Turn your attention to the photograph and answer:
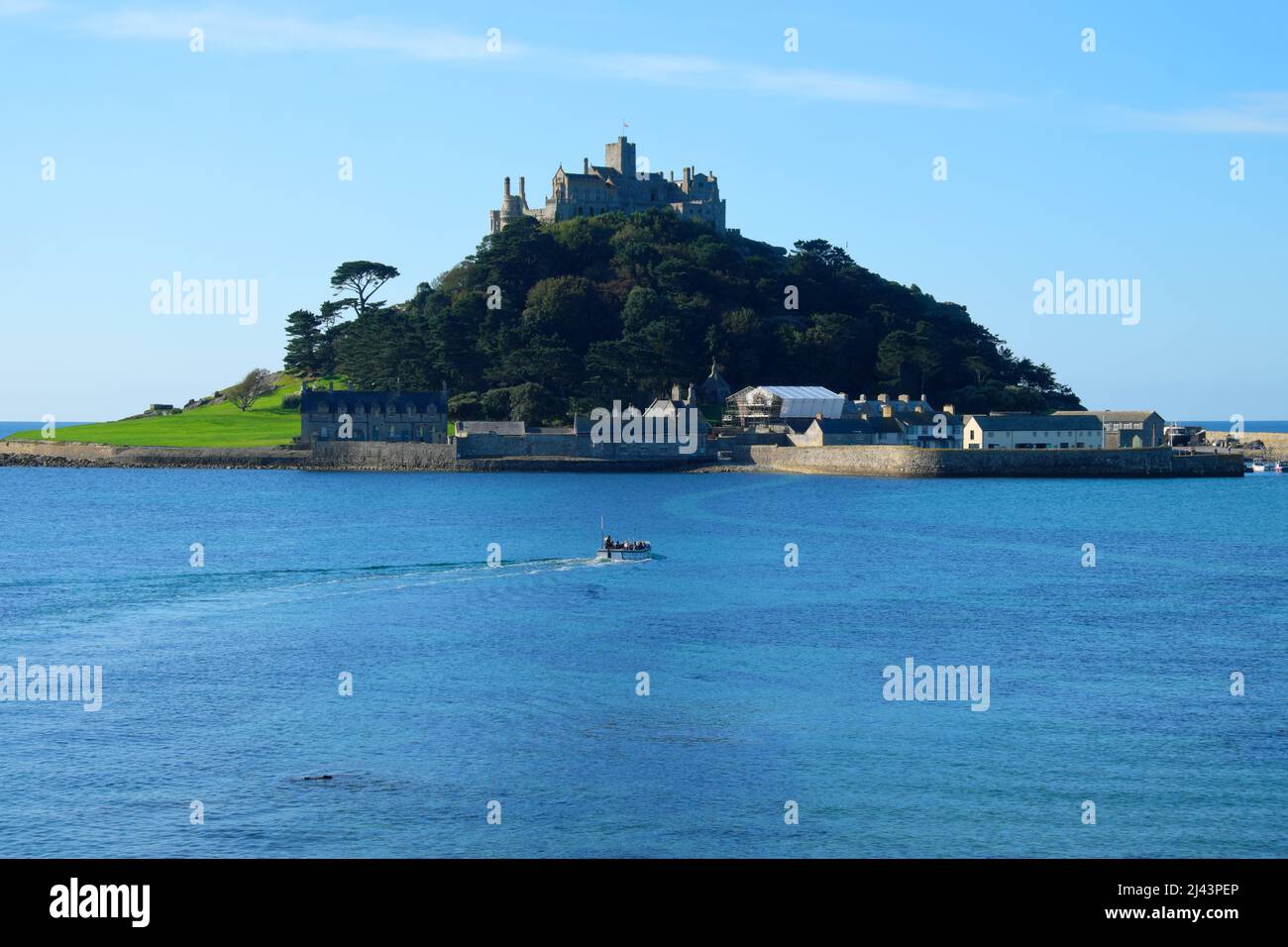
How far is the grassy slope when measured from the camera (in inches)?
5482

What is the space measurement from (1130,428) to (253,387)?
324ft

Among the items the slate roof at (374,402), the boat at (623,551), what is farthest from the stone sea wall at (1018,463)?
the boat at (623,551)

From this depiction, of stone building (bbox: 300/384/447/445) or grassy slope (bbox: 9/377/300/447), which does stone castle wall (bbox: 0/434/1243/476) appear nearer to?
stone building (bbox: 300/384/447/445)

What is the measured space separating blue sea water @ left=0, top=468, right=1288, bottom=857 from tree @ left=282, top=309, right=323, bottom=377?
87277mm

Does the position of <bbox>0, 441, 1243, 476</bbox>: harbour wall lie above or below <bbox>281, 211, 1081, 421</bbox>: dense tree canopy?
below

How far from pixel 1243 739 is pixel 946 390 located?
119651 millimetres

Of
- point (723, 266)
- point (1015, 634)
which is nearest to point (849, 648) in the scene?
point (1015, 634)

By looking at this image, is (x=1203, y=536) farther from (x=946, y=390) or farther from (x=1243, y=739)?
(x=946, y=390)

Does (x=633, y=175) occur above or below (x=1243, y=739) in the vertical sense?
above

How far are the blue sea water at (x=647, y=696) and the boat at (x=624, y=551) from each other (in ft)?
A: 4.34

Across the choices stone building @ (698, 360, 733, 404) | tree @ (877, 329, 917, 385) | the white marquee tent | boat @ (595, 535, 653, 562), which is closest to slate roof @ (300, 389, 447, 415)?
stone building @ (698, 360, 733, 404)

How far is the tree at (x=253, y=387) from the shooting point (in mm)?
162613

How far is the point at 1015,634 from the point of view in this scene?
41.8 m

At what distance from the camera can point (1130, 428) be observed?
410ft
